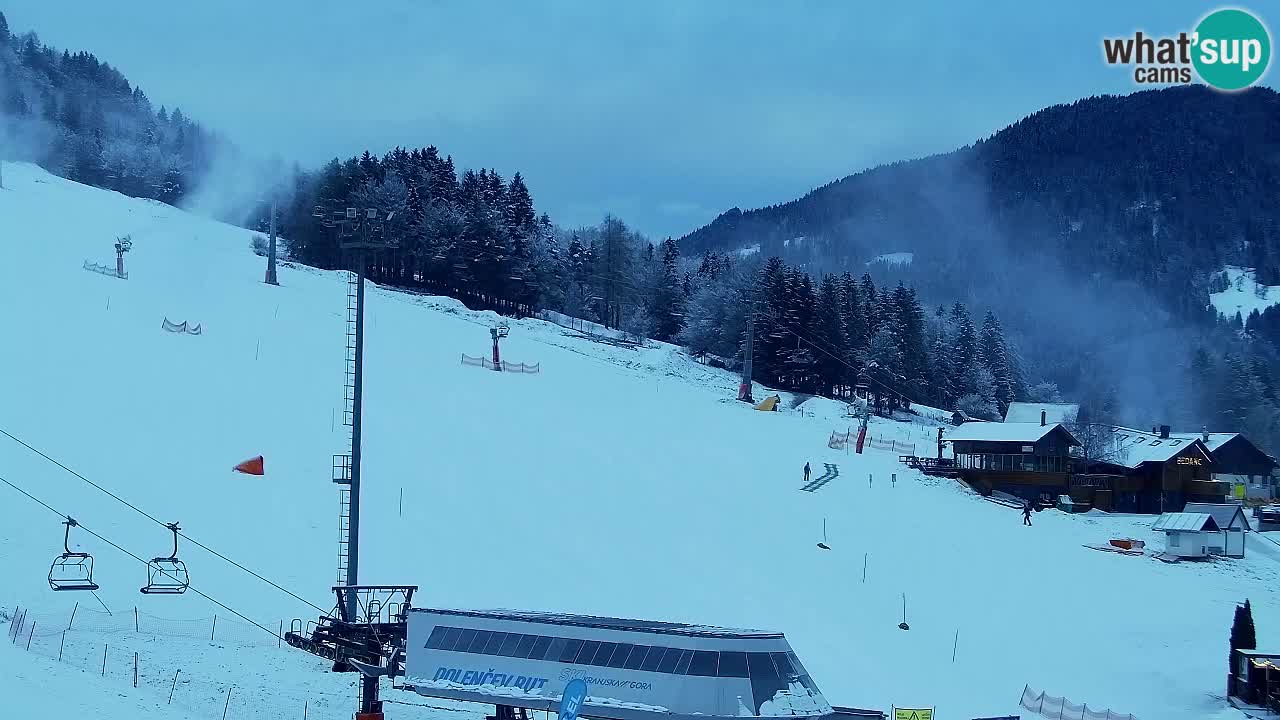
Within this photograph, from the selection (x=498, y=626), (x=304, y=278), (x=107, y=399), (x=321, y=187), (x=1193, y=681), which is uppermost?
(x=321, y=187)

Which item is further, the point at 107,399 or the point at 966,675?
the point at 107,399

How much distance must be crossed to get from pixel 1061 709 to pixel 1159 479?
39351 mm

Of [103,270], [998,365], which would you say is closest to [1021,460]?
[103,270]

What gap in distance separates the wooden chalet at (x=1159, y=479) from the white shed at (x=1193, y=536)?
12335 mm

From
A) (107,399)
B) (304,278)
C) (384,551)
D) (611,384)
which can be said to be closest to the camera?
(384,551)

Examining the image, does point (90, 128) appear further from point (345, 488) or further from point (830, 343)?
point (345, 488)

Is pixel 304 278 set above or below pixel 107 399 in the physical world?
above

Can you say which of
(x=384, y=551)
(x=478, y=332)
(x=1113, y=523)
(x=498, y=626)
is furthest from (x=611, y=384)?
(x=498, y=626)

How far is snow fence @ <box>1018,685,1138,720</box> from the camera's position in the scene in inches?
1150

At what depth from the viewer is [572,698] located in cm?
2262

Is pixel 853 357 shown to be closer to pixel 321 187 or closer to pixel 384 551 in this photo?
pixel 321 187

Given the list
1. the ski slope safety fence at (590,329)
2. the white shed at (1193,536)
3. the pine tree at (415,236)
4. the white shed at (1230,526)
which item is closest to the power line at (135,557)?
the white shed at (1193,536)

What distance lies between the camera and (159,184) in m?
133

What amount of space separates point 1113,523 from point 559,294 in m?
66.8
